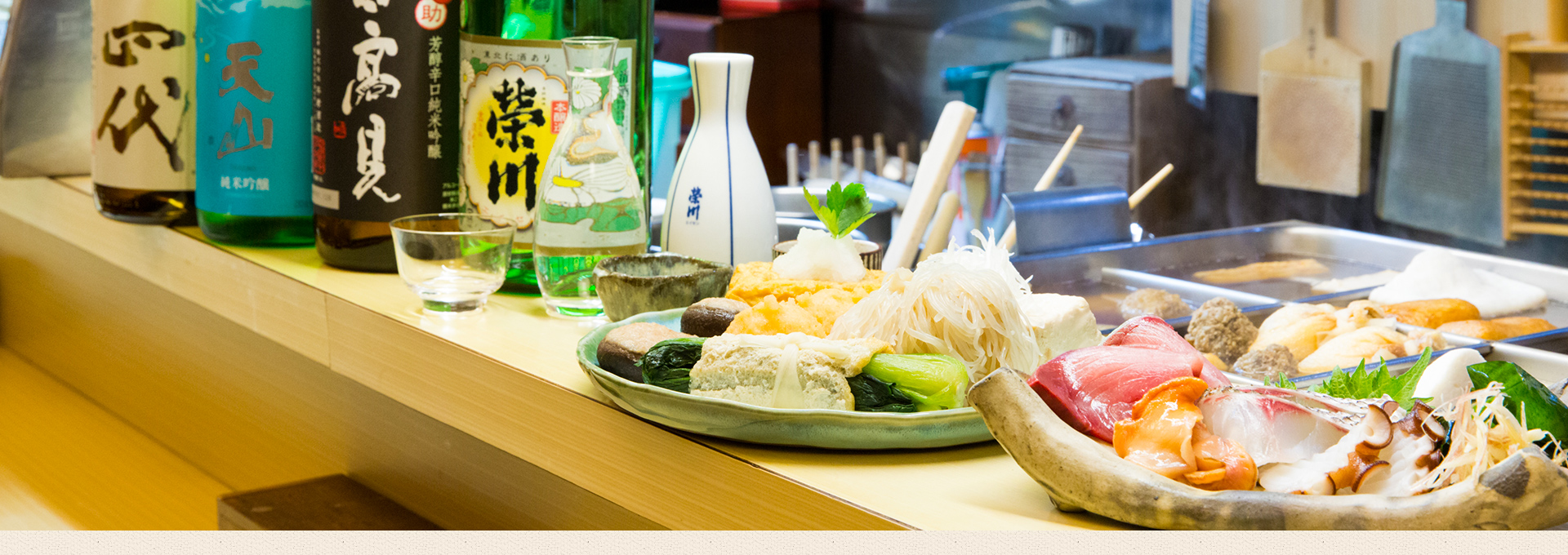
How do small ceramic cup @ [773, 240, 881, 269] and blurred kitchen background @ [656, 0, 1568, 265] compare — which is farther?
blurred kitchen background @ [656, 0, 1568, 265]

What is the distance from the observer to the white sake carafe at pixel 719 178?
47.9 inches

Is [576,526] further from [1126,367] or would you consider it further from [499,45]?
[1126,367]

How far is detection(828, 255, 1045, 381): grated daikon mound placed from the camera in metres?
0.86

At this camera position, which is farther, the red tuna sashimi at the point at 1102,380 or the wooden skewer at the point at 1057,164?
the wooden skewer at the point at 1057,164

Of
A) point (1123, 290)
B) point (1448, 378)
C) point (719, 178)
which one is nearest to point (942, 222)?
point (719, 178)

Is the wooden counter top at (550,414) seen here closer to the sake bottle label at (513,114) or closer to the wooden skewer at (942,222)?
the sake bottle label at (513,114)

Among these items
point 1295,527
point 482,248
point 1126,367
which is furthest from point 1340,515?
point 482,248

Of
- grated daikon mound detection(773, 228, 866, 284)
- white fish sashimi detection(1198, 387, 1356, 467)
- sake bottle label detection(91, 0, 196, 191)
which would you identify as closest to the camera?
white fish sashimi detection(1198, 387, 1356, 467)

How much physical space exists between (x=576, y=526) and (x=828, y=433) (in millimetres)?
526

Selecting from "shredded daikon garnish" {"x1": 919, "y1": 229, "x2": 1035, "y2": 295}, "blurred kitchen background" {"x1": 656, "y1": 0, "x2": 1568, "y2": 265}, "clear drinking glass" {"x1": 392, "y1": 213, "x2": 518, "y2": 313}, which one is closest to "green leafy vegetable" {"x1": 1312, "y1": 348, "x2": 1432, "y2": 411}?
"shredded daikon garnish" {"x1": 919, "y1": 229, "x2": 1035, "y2": 295}

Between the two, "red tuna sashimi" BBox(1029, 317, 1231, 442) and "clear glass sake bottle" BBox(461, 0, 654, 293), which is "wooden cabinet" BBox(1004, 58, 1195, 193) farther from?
"red tuna sashimi" BBox(1029, 317, 1231, 442)

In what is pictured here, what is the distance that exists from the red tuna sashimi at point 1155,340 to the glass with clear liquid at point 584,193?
492 mm

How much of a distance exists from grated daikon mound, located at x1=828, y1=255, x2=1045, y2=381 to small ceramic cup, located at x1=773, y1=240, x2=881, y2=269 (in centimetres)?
25

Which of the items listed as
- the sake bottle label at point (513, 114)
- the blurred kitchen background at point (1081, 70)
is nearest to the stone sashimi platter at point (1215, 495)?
the sake bottle label at point (513, 114)
